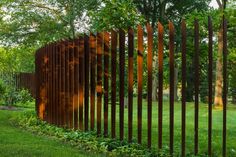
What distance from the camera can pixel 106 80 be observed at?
9.38 meters

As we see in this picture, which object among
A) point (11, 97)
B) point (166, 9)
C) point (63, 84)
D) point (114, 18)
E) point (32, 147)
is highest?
point (166, 9)

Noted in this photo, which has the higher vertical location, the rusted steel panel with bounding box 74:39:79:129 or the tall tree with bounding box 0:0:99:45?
the tall tree with bounding box 0:0:99:45

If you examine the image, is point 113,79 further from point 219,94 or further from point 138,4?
point 138,4

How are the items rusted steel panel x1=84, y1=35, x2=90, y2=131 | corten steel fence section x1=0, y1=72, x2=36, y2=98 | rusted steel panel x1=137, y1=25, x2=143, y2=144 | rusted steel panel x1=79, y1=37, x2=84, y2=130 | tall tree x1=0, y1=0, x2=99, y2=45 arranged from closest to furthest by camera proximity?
rusted steel panel x1=137, y1=25, x2=143, y2=144 → rusted steel panel x1=84, y1=35, x2=90, y2=131 → rusted steel panel x1=79, y1=37, x2=84, y2=130 → corten steel fence section x1=0, y1=72, x2=36, y2=98 → tall tree x1=0, y1=0, x2=99, y2=45

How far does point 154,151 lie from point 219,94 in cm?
2399

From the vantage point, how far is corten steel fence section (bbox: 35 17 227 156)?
755 cm

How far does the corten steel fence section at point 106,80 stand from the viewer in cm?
755

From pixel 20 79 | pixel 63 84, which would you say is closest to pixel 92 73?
pixel 63 84

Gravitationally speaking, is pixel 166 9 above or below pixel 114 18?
above

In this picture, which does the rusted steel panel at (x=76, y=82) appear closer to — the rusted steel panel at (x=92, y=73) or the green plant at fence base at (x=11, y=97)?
the rusted steel panel at (x=92, y=73)

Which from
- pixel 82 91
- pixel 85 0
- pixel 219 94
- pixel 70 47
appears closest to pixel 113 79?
pixel 82 91

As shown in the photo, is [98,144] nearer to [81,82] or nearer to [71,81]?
[81,82]

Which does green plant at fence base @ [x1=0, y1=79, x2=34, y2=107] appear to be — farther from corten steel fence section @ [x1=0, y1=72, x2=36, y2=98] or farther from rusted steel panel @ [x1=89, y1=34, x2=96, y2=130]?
rusted steel panel @ [x1=89, y1=34, x2=96, y2=130]

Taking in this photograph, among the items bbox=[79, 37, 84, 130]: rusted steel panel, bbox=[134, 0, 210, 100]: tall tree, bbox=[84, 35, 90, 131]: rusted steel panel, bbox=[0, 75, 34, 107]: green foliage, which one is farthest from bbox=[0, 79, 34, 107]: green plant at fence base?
bbox=[134, 0, 210, 100]: tall tree
